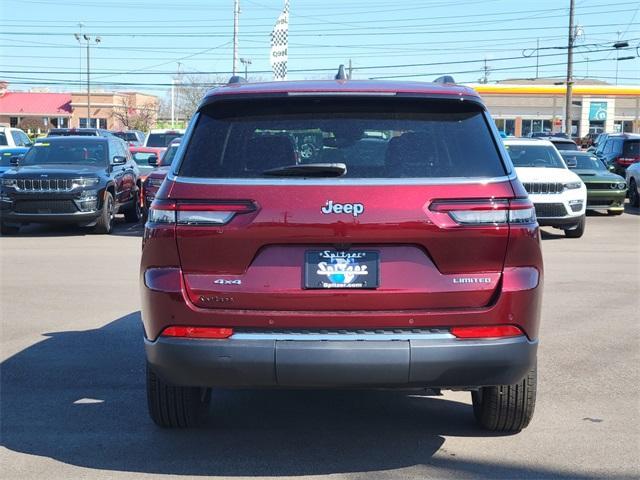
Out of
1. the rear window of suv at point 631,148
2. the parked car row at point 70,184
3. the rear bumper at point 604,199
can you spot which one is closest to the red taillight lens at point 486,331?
the parked car row at point 70,184

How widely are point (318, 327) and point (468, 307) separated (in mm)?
732

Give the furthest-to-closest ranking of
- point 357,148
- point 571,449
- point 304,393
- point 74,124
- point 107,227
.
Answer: point 74,124
point 107,227
point 304,393
point 571,449
point 357,148

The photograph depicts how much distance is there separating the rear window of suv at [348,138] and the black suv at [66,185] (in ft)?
36.7

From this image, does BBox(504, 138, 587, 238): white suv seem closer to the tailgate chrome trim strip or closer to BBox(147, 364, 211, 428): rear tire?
BBox(147, 364, 211, 428): rear tire

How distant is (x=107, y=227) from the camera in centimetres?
1569

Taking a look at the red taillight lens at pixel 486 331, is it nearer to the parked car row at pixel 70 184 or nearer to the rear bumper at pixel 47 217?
the parked car row at pixel 70 184

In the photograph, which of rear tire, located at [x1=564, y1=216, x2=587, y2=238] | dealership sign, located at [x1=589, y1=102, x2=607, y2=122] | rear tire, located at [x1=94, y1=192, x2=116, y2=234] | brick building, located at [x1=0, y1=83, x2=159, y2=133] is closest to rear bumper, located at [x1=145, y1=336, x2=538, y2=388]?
rear tire, located at [x1=94, y1=192, x2=116, y2=234]

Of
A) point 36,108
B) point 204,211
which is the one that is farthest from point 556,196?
point 36,108

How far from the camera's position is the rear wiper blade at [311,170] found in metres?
4.05

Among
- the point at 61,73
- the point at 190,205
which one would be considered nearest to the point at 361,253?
the point at 190,205

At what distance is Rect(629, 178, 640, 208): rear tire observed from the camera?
22750 mm

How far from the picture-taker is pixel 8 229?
618 inches

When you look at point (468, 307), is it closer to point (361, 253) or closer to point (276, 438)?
point (361, 253)

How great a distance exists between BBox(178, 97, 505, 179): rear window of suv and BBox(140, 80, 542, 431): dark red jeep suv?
0.5 inches
